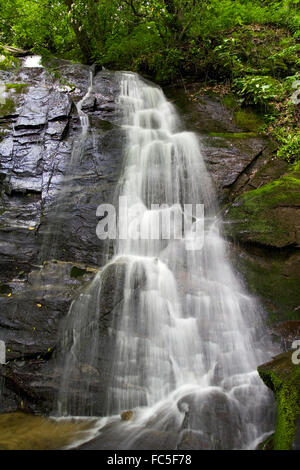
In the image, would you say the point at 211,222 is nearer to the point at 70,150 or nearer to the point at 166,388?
the point at 166,388

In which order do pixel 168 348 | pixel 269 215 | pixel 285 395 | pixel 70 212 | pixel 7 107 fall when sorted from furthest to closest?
pixel 7 107, pixel 70 212, pixel 269 215, pixel 168 348, pixel 285 395

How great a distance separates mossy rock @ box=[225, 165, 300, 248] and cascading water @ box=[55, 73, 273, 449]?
404mm

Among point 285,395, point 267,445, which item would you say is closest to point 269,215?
point 285,395

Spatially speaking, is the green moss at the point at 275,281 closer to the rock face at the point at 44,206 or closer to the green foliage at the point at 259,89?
the rock face at the point at 44,206

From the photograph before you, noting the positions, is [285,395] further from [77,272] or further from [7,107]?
[7,107]

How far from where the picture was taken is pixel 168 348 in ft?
13.6

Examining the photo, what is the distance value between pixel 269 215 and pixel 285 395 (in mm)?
3146

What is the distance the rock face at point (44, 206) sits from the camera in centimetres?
419

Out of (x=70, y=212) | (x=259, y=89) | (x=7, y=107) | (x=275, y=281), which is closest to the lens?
(x=275, y=281)

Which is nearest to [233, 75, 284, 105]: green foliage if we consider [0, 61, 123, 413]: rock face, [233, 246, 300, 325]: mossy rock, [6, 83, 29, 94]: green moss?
[0, 61, 123, 413]: rock face

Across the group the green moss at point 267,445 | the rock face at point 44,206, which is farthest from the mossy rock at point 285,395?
the rock face at point 44,206

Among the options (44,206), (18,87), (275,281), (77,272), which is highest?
(18,87)

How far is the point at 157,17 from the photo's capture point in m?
8.66

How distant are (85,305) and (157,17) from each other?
28.9ft
